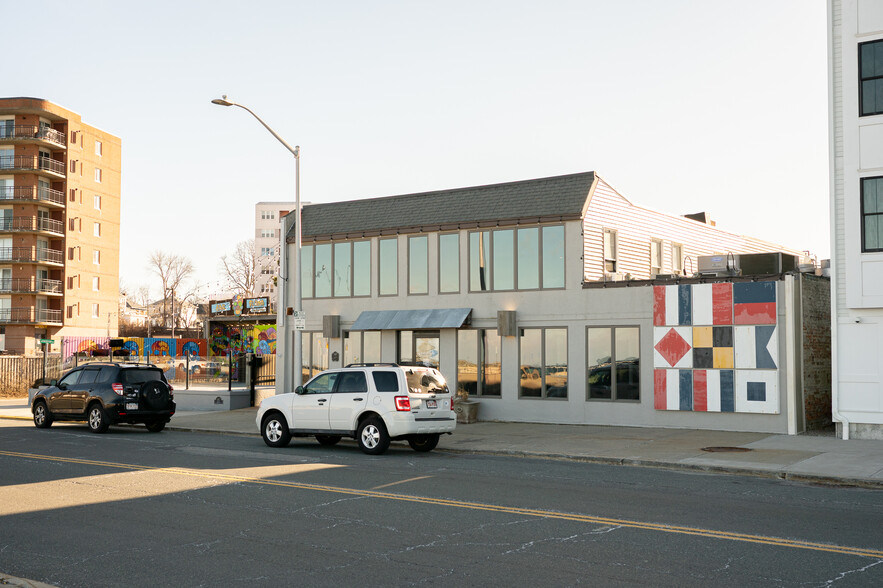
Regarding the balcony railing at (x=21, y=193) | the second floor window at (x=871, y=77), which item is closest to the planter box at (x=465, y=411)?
the second floor window at (x=871, y=77)

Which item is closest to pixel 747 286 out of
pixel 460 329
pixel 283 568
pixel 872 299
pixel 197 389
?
pixel 872 299

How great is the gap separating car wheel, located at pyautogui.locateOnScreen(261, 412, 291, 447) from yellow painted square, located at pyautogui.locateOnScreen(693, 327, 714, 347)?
10.6m

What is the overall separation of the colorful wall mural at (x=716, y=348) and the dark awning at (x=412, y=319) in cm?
607

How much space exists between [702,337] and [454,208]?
28.4 ft

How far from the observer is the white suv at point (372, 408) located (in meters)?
16.5

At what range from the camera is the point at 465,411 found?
76.7 feet

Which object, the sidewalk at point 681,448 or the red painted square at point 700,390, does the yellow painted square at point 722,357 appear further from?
the sidewalk at point 681,448

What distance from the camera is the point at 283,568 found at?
7.59m

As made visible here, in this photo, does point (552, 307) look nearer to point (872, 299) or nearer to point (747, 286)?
point (747, 286)

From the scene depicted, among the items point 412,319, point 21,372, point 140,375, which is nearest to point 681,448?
point 412,319

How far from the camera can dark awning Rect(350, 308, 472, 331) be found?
80.8ft

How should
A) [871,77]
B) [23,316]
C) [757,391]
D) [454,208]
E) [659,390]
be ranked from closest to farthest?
[871,77] → [757,391] → [659,390] → [454,208] → [23,316]

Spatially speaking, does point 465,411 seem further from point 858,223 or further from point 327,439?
point 858,223

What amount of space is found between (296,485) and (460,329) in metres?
12.9
